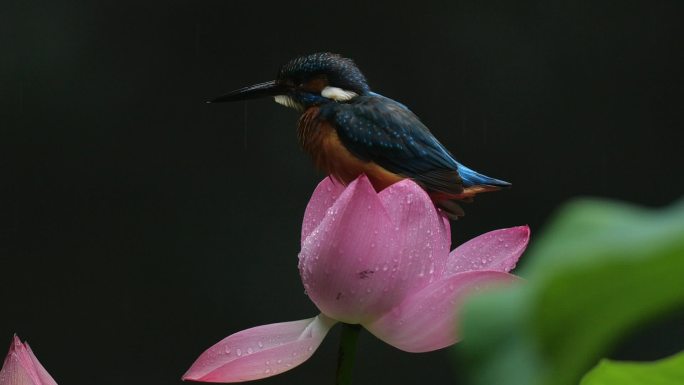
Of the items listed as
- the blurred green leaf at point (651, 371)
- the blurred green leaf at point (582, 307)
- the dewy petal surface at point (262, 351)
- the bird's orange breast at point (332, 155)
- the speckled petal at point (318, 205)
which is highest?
the blurred green leaf at point (582, 307)

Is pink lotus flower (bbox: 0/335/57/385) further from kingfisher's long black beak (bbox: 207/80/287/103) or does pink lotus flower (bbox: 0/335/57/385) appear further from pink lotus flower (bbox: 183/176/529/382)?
kingfisher's long black beak (bbox: 207/80/287/103)

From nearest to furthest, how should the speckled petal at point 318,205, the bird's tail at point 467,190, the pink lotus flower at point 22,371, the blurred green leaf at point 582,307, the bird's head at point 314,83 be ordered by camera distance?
the blurred green leaf at point 582,307
the pink lotus flower at point 22,371
the speckled petal at point 318,205
the bird's tail at point 467,190
the bird's head at point 314,83

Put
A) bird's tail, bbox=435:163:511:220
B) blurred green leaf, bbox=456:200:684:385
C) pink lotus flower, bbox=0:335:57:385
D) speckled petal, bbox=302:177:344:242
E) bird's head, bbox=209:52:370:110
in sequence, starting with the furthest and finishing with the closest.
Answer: bird's head, bbox=209:52:370:110 → bird's tail, bbox=435:163:511:220 → speckled petal, bbox=302:177:344:242 → pink lotus flower, bbox=0:335:57:385 → blurred green leaf, bbox=456:200:684:385

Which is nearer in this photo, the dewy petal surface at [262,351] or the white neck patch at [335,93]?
the dewy petal surface at [262,351]

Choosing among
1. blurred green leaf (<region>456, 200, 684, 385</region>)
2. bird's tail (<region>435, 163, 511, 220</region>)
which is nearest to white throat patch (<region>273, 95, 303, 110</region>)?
bird's tail (<region>435, 163, 511, 220</region>)

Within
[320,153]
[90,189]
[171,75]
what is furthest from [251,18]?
[320,153]

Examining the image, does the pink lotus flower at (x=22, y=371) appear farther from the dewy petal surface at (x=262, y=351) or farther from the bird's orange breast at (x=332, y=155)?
the bird's orange breast at (x=332, y=155)

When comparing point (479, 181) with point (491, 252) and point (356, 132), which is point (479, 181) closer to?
point (356, 132)

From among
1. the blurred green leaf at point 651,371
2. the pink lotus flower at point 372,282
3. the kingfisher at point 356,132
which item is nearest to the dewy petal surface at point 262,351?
the pink lotus flower at point 372,282
